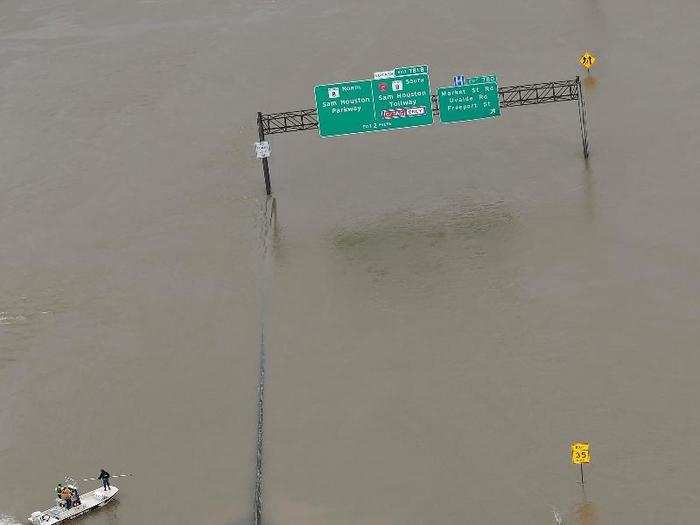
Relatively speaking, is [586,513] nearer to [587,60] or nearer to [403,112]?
[403,112]

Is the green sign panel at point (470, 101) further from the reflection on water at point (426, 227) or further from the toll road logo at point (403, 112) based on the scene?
the reflection on water at point (426, 227)

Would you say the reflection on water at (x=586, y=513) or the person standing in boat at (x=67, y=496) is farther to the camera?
the person standing in boat at (x=67, y=496)

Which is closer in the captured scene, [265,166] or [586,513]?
[586,513]

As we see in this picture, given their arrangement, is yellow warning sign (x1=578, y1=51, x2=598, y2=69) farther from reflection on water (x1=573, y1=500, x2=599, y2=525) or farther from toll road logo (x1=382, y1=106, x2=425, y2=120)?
reflection on water (x1=573, y1=500, x2=599, y2=525)

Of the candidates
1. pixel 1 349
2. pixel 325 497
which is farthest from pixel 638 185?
pixel 1 349

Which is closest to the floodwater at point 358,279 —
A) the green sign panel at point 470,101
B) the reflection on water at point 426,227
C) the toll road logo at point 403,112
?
the reflection on water at point 426,227

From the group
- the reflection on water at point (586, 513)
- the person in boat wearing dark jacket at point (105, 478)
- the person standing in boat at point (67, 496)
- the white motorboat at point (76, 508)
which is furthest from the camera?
the person in boat wearing dark jacket at point (105, 478)

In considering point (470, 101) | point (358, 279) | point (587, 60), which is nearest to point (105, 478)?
point (358, 279)
